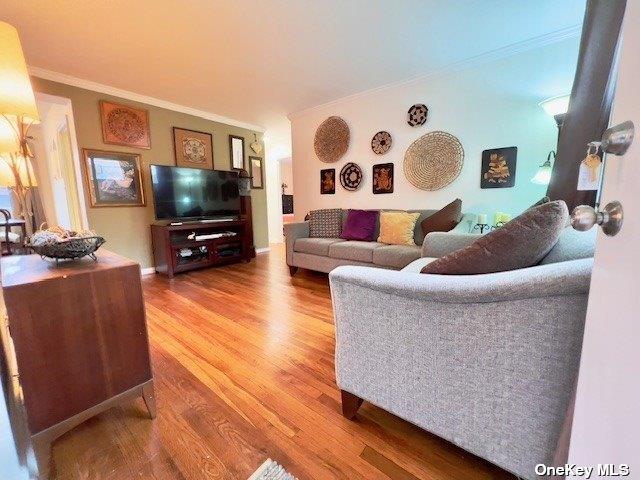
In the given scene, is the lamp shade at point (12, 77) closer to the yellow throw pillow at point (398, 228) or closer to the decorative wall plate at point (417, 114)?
the yellow throw pillow at point (398, 228)

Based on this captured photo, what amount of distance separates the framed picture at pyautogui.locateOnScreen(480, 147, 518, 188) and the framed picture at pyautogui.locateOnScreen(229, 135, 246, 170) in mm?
3532

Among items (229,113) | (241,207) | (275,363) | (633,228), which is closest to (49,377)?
(275,363)

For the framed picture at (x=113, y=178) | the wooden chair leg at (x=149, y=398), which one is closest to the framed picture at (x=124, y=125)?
the framed picture at (x=113, y=178)

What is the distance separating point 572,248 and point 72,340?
1.73 metres

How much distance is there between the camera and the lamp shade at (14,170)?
1.31 meters

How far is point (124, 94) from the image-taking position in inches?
122

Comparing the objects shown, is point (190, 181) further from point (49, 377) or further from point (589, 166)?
point (589, 166)

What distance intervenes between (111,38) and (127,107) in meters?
1.25

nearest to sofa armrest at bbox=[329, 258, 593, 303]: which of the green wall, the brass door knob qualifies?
the brass door knob

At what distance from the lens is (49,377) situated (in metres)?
0.89

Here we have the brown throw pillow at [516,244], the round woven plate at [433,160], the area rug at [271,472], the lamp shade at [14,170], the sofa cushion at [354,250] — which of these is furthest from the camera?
the round woven plate at [433,160]

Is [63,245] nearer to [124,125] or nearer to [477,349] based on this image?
[477,349]

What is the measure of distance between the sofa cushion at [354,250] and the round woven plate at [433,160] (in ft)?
3.08

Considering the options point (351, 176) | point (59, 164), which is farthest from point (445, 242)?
point (59, 164)
